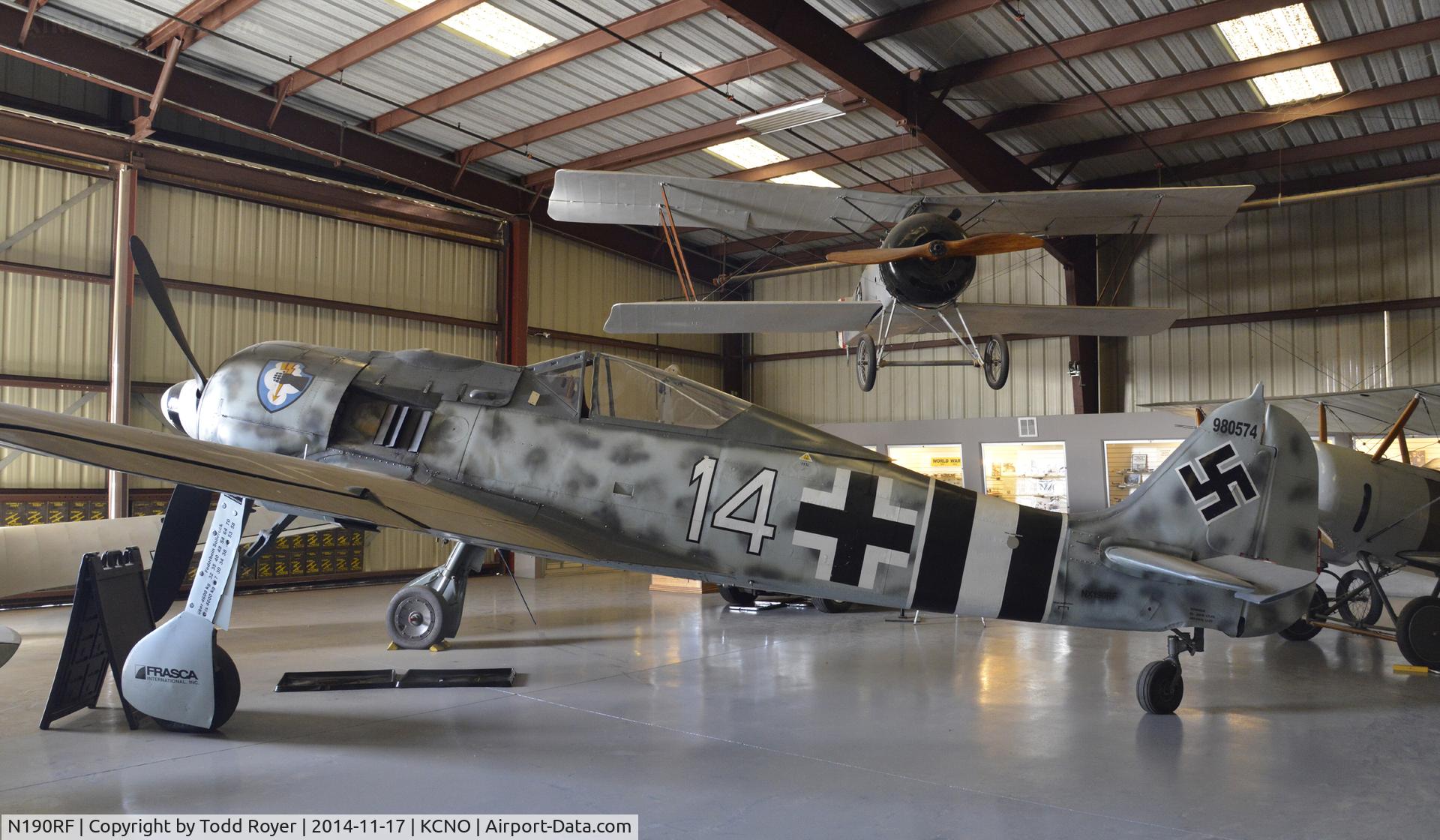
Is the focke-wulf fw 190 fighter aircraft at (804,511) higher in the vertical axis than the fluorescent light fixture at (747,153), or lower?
lower

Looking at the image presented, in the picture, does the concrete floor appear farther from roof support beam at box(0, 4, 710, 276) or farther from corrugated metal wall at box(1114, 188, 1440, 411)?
corrugated metal wall at box(1114, 188, 1440, 411)

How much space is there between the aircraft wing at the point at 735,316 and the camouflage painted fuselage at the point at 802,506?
14.1ft

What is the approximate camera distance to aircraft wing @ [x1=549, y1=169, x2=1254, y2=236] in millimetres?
10352

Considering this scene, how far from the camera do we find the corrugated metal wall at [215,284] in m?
11.7

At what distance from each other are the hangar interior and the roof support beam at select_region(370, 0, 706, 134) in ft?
0.16

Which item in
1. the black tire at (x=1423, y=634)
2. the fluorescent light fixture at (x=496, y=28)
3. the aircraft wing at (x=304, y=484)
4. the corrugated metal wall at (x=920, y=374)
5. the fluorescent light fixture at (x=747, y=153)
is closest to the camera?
the aircraft wing at (x=304, y=484)

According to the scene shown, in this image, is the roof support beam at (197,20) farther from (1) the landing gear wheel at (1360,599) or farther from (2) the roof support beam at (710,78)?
(1) the landing gear wheel at (1360,599)

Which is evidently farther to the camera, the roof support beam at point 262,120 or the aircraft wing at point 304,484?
the roof support beam at point 262,120

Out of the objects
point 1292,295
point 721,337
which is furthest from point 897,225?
point 721,337

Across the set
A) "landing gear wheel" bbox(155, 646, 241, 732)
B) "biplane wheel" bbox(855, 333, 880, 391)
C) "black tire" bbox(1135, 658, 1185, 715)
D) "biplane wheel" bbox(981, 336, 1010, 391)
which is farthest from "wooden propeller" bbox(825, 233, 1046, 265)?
"landing gear wheel" bbox(155, 646, 241, 732)

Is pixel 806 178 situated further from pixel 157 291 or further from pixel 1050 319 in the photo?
pixel 157 291

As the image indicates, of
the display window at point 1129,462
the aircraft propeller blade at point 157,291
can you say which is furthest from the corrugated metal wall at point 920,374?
the aircraft propeller blade at point 157,291

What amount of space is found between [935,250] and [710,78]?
16.0 ft

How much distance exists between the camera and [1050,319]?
38.1ft
